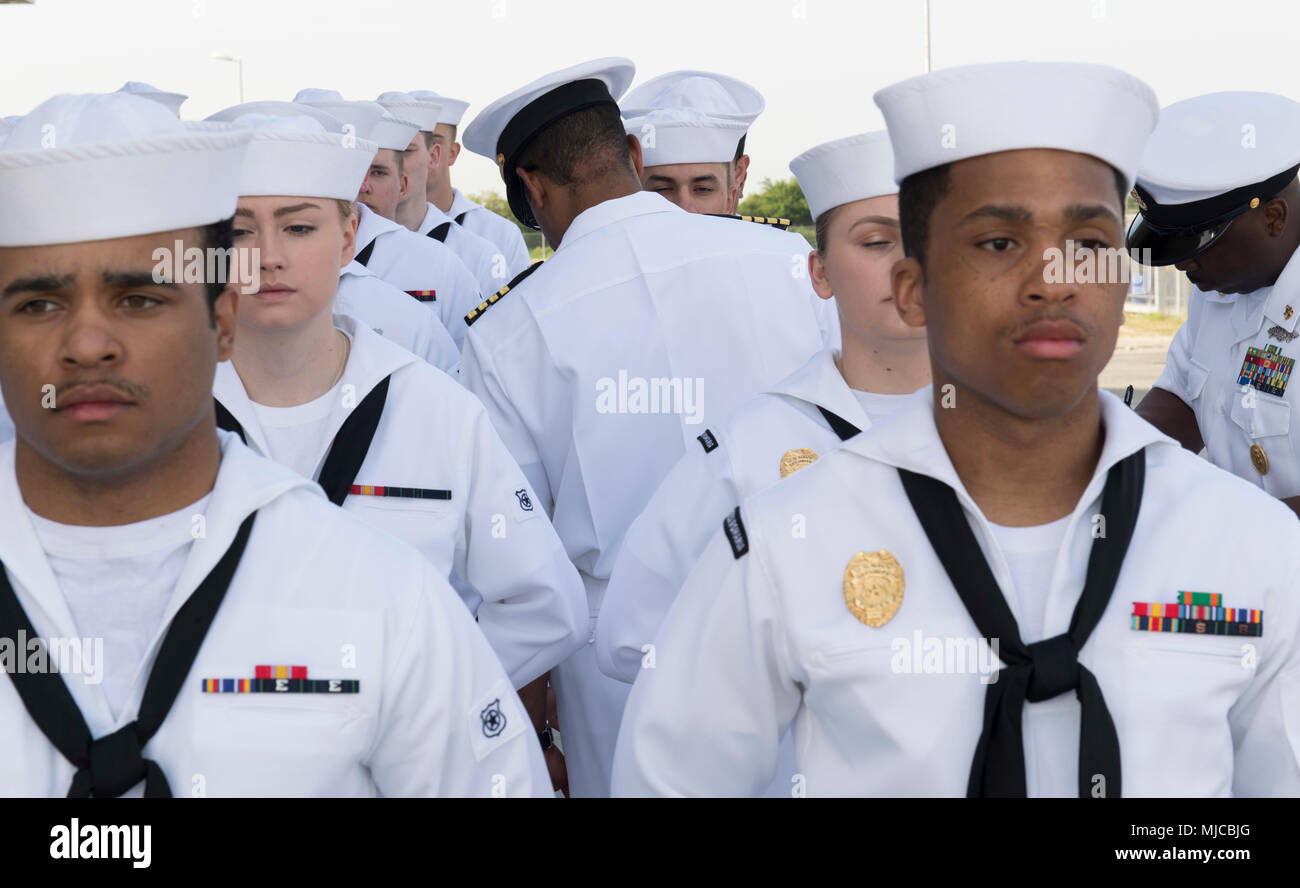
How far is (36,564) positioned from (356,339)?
4.66 feet

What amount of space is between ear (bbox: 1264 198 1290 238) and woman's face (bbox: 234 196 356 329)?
98.9 inches

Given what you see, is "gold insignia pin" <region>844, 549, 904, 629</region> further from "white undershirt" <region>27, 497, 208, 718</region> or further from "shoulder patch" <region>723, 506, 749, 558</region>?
"white undershirt" <region>27, 497, 208, 718</region>

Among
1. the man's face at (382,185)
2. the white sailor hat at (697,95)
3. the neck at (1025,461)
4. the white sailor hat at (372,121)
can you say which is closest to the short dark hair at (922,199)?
the neck at (1025,461)

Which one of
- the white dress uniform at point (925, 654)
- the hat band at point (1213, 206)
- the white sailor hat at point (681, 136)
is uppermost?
the white sailor hat at point (681, 136)

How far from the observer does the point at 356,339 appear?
3.48m

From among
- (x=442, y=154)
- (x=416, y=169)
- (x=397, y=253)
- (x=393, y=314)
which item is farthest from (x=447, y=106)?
(x=393, y=314)

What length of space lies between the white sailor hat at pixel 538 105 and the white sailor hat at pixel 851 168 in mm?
1093

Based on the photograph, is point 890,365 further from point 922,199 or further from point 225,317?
point 225,317

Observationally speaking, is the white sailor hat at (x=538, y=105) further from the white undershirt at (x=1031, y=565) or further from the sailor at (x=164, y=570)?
the white undershirt at (x=1031, y=565)

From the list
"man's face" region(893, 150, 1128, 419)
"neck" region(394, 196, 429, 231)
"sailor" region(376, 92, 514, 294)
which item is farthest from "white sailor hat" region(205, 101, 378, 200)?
"sailor" region(376, 92, 514, 294)

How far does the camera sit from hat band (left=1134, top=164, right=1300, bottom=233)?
3824 millimetres

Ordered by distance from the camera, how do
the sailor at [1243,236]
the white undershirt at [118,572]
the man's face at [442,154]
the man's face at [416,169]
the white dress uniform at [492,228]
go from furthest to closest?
the white dress uniform at [492,228] < the man's face at [442,154] < the man's face at [416,169] < the sailor at [1243,236] < the white undershirt at [118,572]

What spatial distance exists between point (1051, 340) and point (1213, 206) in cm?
207

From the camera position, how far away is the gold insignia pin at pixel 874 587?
2.16 m
